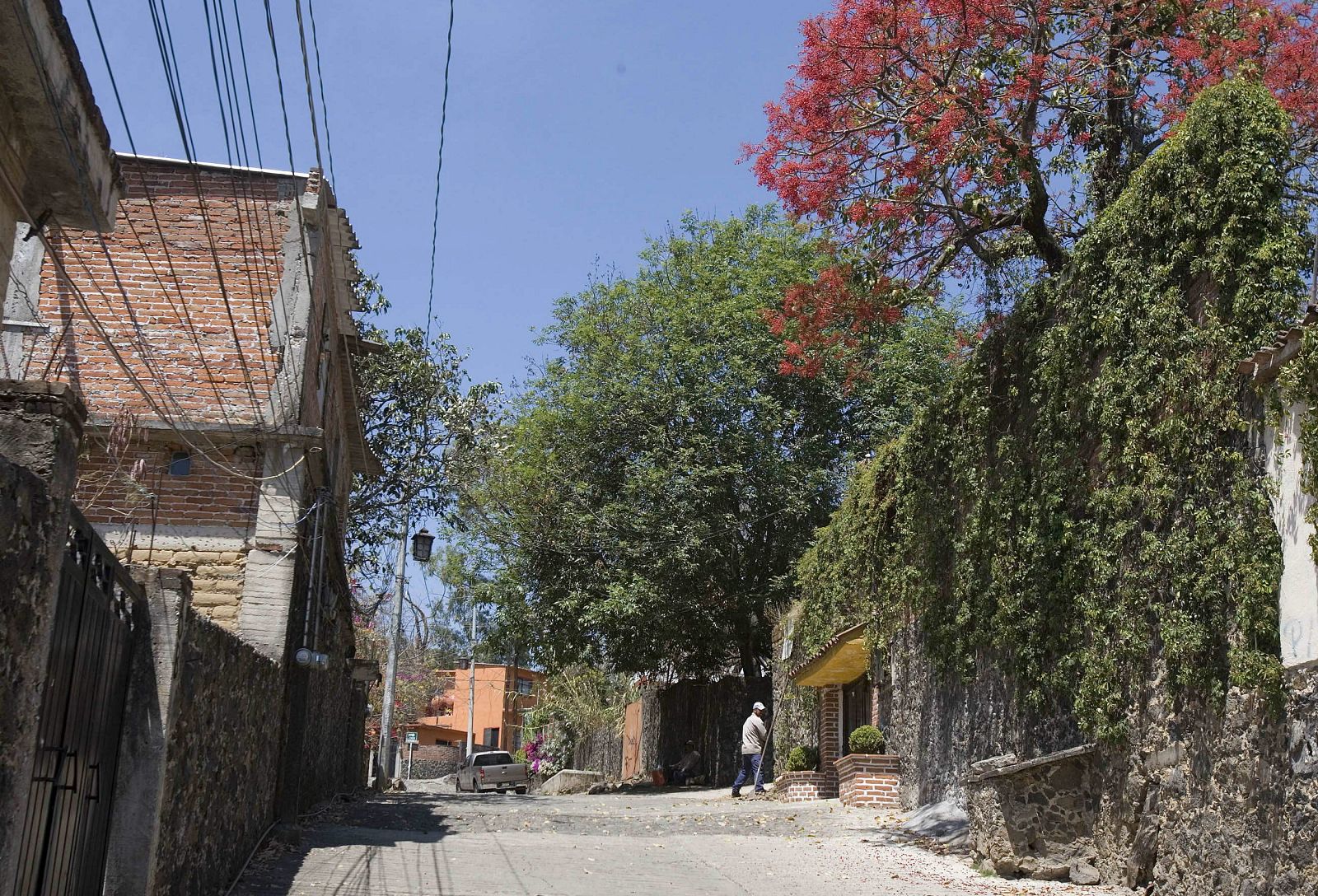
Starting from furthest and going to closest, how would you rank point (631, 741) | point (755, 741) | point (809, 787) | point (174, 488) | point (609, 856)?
point (631, 741) < point (755, 741) < point (809, 787) < point (174, 488) < point (609, 856)

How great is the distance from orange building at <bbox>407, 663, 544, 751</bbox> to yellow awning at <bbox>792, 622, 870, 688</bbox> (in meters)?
47.6

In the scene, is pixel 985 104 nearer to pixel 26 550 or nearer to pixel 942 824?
pixel 942 824

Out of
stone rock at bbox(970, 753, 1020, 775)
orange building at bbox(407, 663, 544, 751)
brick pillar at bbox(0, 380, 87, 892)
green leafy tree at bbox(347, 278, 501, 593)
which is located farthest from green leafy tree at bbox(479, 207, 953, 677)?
orange building at bbox(407, 663, 544, 751)

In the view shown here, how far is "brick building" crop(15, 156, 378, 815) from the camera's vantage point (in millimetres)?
13672

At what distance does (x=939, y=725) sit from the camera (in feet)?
50.2

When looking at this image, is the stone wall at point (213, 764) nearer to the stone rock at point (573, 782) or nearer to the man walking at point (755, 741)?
the man walking at point (755, 741)

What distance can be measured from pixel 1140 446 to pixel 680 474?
17.2 m

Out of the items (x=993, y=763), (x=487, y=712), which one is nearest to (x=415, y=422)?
(x=993, y=763)

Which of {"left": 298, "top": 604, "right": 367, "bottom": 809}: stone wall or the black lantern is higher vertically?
the black lantern

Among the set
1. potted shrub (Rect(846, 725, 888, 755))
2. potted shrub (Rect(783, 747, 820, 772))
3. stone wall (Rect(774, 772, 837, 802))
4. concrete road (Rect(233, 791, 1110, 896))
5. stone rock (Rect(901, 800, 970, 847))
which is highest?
potted shrub (Rect(846, 725, 888, 755))

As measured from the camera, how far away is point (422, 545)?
74.7 feet

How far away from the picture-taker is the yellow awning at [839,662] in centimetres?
1858

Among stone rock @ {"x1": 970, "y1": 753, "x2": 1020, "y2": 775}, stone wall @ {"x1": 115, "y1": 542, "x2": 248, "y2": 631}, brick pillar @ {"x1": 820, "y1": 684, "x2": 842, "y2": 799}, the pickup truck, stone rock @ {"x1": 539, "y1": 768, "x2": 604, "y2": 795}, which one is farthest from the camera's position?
stone rock @ {"x1": 539, "y1": 768, "x2": 604, "y2": 795}

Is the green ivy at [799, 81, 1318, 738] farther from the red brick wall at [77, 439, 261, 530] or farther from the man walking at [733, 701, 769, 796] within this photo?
the red brick wall at [77, 439, 261, 530]
